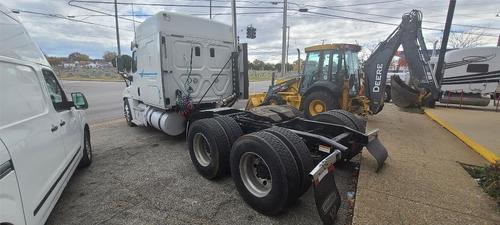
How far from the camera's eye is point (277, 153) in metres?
2.98

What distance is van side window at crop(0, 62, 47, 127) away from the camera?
2.19m

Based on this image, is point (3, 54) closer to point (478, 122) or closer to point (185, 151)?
point (185, 151)

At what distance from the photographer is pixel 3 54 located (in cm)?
238

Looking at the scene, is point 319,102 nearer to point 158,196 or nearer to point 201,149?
point 201,149

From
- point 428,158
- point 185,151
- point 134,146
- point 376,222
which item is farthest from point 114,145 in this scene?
point 428,158

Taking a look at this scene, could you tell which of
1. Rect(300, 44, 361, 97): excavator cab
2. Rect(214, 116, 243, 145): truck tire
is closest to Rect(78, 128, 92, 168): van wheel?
Rect(214, 116, 243, 145): truck tire

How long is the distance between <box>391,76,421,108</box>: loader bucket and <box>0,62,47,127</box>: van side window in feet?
39.4

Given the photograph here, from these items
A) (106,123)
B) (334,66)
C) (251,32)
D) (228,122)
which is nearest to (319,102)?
(334,66)

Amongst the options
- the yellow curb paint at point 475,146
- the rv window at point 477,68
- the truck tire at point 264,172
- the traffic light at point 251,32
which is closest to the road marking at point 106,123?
the truck tire at point 264,172

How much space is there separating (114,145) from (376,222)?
18.4 ft

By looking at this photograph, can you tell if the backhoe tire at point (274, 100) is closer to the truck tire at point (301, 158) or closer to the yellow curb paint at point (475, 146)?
the yellow curb paint at point (475, 146)

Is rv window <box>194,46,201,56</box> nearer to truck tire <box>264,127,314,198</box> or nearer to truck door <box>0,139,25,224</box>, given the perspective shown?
truck tire <box>264,127,314,198</box>

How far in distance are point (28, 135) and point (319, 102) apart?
731 centimetres

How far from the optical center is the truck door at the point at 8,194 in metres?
1.82
